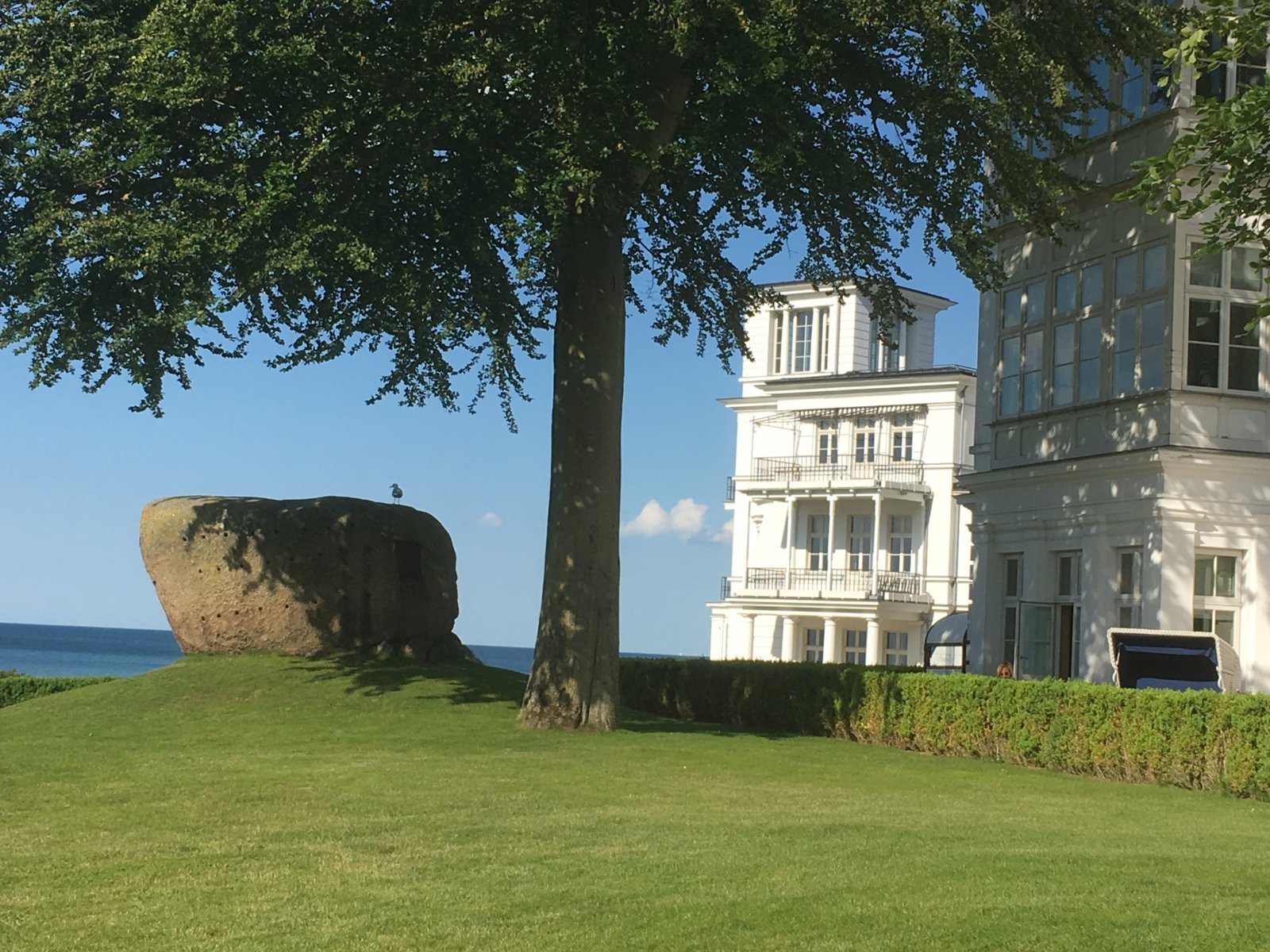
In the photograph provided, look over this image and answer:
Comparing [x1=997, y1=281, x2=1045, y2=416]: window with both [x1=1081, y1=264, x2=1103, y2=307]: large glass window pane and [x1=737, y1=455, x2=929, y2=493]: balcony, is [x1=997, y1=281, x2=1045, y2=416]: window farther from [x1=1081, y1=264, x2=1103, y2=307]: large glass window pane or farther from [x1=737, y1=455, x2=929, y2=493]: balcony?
[x1=737, y1=455, x2=929, y2=493]: balcony

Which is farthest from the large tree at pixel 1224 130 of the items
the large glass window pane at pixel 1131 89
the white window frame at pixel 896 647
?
the white window frame at pixel 896 647

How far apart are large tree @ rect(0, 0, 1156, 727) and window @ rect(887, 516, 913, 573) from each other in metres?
39.6

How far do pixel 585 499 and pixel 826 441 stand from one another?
142 feet

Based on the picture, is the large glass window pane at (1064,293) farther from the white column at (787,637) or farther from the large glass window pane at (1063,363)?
the white column at (787,637)

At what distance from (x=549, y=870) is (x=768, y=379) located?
55355mm

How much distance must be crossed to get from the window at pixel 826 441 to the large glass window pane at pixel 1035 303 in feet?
118

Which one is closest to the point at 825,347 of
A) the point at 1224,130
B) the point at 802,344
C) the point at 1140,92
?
the point at 802,344

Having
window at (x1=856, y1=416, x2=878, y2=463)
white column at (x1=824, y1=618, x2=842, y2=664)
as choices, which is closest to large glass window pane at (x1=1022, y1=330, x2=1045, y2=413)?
white column at (x1=824, y1=618, x2=842, y2=664)

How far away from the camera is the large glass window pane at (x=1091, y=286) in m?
24.4

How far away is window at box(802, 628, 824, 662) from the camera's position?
199ft

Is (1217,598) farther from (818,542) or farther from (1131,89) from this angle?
(818,542)

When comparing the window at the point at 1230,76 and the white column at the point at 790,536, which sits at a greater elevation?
the window at the point at 1230,76

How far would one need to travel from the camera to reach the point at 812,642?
6106 cm

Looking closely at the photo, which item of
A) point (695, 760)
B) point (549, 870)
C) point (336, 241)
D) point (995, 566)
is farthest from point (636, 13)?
point (995, 566)
